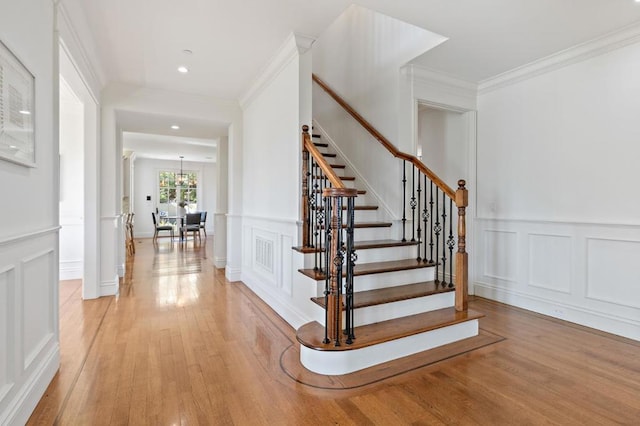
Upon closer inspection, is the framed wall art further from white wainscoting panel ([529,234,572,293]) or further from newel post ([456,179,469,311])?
white wainscoting panel ([529,234,572,293])

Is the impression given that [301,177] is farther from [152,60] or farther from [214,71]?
[152,60]

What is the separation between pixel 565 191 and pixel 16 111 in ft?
Result: 13.9

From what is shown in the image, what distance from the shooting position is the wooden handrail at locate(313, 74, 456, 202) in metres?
3.01

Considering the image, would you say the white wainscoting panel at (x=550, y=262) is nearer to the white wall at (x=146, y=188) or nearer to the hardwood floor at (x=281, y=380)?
the hardwood floor at (x=281, y=380)

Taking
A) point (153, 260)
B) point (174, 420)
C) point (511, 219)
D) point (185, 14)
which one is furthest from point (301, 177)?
point (153, 260)

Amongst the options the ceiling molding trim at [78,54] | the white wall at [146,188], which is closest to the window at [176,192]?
the white wall at [146,188]

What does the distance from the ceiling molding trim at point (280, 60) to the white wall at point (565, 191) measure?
7.67 feet

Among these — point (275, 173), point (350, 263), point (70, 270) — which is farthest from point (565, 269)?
point (70, 270)

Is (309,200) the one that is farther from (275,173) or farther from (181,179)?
(181,179)

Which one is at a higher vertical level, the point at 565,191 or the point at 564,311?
the point at 565,191

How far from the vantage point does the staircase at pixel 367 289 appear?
86.5 inches

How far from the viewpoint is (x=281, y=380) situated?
2090 millimetres

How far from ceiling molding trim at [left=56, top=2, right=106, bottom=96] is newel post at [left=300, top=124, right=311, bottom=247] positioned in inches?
75.7

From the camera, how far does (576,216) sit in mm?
3148
